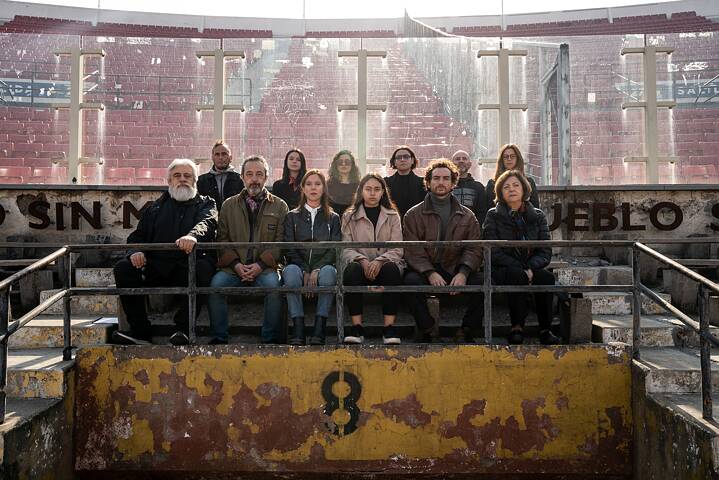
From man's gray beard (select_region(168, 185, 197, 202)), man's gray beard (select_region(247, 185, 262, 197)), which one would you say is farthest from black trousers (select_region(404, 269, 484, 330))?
man's gray beard (select_region(168, 185, 197, 202))

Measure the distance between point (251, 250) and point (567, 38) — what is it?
5179 mm

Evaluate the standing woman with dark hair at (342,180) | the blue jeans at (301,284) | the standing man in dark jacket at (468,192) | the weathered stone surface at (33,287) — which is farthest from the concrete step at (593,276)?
the weathered stone surface at (33,287)

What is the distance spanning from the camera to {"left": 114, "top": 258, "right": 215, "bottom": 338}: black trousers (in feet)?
15.9

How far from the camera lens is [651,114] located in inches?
299

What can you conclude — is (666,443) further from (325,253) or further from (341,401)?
(325,253)

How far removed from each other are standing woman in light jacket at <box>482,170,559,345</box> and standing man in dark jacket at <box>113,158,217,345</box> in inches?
87.8

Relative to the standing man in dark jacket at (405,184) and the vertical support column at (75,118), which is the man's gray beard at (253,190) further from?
the vertical support column at (75,118)

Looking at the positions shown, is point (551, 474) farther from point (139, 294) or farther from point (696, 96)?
point (696, 96)

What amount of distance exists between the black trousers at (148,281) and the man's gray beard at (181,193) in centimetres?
52

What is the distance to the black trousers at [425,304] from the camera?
483 cm

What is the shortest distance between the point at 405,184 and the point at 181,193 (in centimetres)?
203

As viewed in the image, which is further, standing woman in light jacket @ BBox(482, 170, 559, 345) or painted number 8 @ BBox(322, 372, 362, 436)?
standing woman in light jacket @ BBox(482, 170, 559, 345)

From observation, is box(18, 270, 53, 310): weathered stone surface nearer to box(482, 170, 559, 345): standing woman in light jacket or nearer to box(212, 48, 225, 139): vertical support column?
box(212, 48, 225, 139): vertical support column

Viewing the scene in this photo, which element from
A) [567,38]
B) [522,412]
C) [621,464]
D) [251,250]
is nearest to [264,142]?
[251,250]
